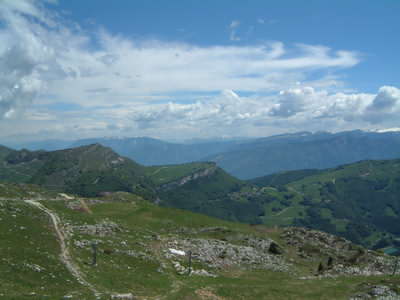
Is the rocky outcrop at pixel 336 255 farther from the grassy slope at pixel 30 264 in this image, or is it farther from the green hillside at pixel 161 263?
the grassy slope at pixel 30 264

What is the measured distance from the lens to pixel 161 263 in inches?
1960

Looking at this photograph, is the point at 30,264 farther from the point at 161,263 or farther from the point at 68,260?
the point at 161,263

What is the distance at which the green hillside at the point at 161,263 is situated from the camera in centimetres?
3428

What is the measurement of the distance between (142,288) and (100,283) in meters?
5.04

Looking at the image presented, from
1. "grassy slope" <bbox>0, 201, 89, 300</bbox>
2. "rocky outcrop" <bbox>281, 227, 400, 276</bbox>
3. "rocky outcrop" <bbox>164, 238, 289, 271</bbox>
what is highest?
"grassy slope" <bbox>0, 201, 89, 300</bbox>

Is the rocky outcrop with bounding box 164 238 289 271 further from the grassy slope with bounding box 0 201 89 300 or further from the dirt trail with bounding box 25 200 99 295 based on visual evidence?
the grassy slope with bounding box 0 201 89 300

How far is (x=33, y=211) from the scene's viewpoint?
204ft

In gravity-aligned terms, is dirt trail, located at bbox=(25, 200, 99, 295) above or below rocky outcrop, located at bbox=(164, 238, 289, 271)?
above

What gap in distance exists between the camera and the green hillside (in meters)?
34.3

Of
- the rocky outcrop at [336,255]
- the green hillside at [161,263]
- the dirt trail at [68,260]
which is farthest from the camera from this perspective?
the rocky outcrop at [336,255]

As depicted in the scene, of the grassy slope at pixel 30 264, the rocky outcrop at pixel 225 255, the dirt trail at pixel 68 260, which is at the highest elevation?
the grassy slope at pixel 30 264

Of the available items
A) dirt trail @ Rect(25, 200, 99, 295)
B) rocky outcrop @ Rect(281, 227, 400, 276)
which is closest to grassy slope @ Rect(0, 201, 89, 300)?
dirt trail @ Rect(25, 200, 99, 295)

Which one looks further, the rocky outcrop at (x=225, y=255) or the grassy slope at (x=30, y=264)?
the rocky outcrop at (x=225, y=255)

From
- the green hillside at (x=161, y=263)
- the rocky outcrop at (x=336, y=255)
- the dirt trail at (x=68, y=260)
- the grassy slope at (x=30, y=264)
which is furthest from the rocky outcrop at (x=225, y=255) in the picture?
the grassy slope at (x=30, y=264)
